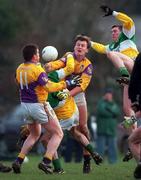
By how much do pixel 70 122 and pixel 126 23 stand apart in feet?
7.41

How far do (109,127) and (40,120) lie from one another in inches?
426

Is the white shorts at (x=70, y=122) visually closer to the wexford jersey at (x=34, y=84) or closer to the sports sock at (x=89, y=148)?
the sports sock at (x=89, y=148)

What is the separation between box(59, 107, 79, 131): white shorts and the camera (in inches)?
720

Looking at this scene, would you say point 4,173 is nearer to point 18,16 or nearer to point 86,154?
point 86,154

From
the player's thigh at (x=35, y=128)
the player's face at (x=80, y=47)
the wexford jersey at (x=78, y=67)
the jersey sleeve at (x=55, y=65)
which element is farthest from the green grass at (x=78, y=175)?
the player's face at (x=80, y=47)

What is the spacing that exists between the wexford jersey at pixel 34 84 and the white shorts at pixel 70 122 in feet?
3.47

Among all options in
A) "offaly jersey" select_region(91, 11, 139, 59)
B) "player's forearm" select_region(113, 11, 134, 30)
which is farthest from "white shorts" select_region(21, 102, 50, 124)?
"player's forearm" select_region(113, 11, 134, 30)

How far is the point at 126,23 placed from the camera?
18859mm

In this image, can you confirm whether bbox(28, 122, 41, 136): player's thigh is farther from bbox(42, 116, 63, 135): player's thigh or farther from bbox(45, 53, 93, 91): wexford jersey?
bbox(45, 53, 93, 91): wexford jersey

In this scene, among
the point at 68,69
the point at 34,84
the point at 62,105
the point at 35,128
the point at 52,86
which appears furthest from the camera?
the point at 62,105

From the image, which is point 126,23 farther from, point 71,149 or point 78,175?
point 71,149

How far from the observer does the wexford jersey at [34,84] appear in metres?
17.1

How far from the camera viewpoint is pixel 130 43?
19062mm

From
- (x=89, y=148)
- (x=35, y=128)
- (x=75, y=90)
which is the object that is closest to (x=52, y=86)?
(x=35, y=128)
